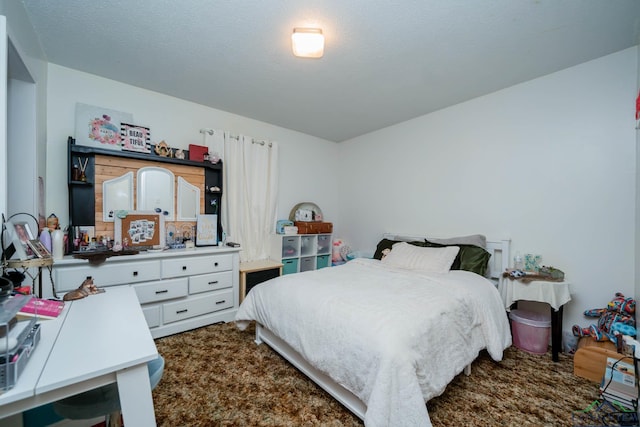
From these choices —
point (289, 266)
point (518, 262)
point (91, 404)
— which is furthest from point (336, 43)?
point (289, 266)

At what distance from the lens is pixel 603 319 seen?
1957mm

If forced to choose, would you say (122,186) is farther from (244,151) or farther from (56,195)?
(244,151)

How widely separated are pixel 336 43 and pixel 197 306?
2.73m

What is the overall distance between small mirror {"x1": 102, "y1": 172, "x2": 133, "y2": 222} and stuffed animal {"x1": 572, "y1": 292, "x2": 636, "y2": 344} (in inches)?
165

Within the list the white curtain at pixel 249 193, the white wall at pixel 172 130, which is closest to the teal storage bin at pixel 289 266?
the white curtain at pixel 249 193

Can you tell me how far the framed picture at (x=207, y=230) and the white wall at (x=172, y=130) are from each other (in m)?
0.90

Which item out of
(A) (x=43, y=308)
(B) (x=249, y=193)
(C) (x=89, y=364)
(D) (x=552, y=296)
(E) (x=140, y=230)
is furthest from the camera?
(B) (x=249, y=193)

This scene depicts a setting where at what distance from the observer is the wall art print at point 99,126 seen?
7.83ft

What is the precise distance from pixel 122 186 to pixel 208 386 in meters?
2.06

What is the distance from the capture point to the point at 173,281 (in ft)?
8.16

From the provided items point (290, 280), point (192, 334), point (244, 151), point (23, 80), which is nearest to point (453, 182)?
point (290, 280)

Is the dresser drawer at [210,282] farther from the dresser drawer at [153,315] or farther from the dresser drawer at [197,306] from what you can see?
the dresser drawer at [153,315]

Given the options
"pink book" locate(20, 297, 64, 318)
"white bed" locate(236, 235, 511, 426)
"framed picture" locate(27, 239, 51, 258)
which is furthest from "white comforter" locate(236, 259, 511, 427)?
"framed picture" locate(27, 239, 51, 258)

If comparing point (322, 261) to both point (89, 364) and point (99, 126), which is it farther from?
point (89, 364)
